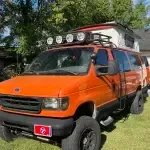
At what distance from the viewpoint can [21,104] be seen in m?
4.99

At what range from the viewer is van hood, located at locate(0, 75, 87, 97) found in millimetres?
4667

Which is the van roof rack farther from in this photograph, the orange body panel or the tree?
the tree

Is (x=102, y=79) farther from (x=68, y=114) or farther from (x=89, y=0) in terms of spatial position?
(x=89, y=0)

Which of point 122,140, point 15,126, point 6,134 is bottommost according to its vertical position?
point 122,140

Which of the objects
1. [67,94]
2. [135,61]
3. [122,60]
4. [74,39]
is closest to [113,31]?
[135,61]

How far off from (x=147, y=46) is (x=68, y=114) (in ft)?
70.5

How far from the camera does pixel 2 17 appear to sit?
19.8 metres

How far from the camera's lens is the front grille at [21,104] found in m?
4.75

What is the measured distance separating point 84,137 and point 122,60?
3.05 metres

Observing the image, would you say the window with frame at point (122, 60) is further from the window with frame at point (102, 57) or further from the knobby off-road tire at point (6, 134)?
the knobby off-road tire at point (6, 134)

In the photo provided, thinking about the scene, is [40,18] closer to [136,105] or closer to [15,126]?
[136,105]

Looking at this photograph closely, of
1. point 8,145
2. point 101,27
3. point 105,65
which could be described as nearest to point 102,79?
point 105,65

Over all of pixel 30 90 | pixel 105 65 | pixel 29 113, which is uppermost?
pixel 105 65

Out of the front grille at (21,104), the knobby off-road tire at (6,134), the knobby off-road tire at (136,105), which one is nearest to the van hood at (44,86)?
the front grille at (21,104)
